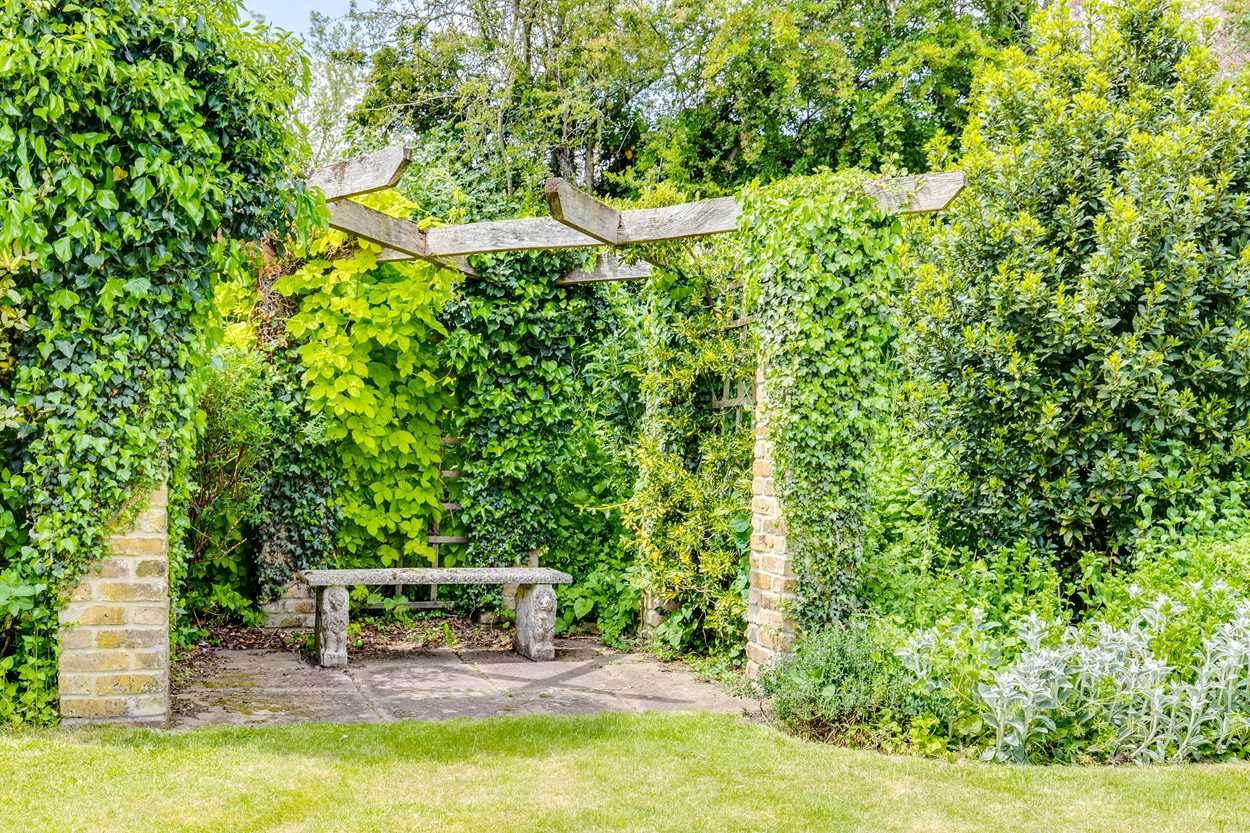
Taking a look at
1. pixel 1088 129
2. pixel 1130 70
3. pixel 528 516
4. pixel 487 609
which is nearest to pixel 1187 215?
pixel 1088 129

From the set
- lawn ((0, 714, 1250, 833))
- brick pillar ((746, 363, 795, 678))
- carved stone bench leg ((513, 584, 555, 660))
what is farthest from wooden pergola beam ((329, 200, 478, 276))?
lawn ((0, 714, 1250, 833))

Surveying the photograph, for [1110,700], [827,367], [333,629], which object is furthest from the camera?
[333,629]

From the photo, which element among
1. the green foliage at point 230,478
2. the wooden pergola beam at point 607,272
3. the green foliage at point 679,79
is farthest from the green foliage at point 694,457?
the green foliage at point 679,79

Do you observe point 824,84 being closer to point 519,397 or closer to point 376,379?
point 519,397

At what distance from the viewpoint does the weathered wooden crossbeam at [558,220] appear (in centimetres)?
503

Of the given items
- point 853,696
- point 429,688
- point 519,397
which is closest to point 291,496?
point 519,397

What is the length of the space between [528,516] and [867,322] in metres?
3.28

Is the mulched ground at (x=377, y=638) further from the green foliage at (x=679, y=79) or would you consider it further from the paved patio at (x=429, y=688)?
the green foliage at (x=679, y=79)

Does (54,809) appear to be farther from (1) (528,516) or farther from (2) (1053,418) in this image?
(2) (1053,418)

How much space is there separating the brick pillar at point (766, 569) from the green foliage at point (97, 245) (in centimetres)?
296

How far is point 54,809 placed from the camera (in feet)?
10.6

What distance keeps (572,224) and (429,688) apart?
107 inches

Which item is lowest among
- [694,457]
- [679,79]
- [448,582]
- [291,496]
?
[448,582]

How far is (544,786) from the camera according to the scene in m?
3.65
